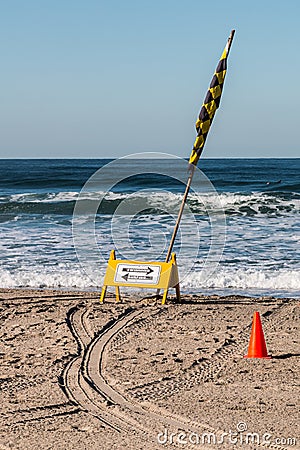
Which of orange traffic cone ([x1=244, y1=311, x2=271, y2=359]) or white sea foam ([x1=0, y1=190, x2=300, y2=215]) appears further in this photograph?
white sea foam ([x1=0, y1=190, x2=300, y2=215])

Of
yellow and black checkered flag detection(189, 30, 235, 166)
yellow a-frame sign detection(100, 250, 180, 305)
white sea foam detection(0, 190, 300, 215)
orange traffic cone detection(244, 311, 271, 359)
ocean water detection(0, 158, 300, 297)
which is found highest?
yellow and black checkered flag detection(189, 30, 235, 166)

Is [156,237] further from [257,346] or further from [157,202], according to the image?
[157,202]

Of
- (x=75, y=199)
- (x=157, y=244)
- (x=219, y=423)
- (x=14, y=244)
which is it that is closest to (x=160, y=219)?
(x=157, y=244)

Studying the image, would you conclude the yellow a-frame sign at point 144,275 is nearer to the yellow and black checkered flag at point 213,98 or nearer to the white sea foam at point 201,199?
the yellow and black checkered flag at point 213,98

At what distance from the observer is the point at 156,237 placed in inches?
685

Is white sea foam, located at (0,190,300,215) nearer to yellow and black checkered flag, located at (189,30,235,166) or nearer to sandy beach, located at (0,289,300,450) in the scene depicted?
yellow and black checkered flag, located at (189,30,235,166)

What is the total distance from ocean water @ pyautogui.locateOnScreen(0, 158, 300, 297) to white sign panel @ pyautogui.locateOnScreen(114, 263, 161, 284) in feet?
4.70

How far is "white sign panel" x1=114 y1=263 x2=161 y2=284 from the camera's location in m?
9.44

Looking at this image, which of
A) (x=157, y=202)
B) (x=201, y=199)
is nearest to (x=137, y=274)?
(x=157, y=202)

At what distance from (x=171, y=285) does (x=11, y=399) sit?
13.0 ft

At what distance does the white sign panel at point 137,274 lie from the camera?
944 cm

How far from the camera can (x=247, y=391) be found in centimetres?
598

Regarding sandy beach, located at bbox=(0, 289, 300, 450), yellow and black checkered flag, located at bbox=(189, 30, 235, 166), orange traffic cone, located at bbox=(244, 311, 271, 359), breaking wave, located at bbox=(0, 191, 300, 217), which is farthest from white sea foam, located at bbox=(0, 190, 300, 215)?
orange traffic cone, located at bbox=(244, 311, 271, 359)

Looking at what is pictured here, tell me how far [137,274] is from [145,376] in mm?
3154
